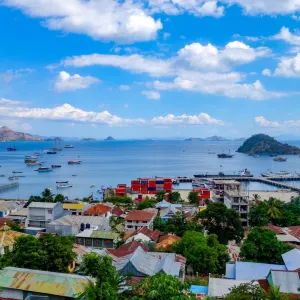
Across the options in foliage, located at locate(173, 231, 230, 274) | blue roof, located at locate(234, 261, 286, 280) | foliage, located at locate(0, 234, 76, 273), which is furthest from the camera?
foliage, located at locate(173, 231, 230, 274)

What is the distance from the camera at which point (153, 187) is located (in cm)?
6206

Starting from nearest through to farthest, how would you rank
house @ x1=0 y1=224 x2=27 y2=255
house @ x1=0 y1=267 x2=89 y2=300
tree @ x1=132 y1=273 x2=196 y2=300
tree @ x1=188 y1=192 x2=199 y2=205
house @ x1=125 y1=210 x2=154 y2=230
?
tree @ x1=132 y1=273 x2=196 y2=300
house @ x1=0 y1=267 x2=89 y2=300
house @ x1=0 y1=224 x2=27 y2=255
house @ x1=125 y1=210 x2=154 y2=230
tree @ x1=188 y1=192 x2=199 y2=205

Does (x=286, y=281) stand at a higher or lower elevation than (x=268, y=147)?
lower

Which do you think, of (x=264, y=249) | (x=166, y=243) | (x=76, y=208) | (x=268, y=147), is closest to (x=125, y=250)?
(x=166, y=243)

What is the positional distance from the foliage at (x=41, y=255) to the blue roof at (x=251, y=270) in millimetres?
8274

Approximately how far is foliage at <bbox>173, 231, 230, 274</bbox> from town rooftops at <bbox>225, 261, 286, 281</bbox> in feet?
5.14

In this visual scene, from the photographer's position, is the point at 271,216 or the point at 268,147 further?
the point at 268,147

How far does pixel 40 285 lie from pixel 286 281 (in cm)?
1018

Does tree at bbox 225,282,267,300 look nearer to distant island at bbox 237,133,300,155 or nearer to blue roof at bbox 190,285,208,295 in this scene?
blue roof at bbox 190,285,208,295

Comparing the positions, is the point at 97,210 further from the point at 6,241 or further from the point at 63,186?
the point at 63,186

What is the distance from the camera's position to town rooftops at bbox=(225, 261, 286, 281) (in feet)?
54.0

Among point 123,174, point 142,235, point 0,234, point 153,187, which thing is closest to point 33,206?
point 0,234

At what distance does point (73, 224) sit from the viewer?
28.2 meters

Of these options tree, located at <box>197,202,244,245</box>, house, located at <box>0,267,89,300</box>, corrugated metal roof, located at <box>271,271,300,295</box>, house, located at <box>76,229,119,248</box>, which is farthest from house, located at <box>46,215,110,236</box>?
corrugated metal roof, located at <box>271,271,300,295</box>
